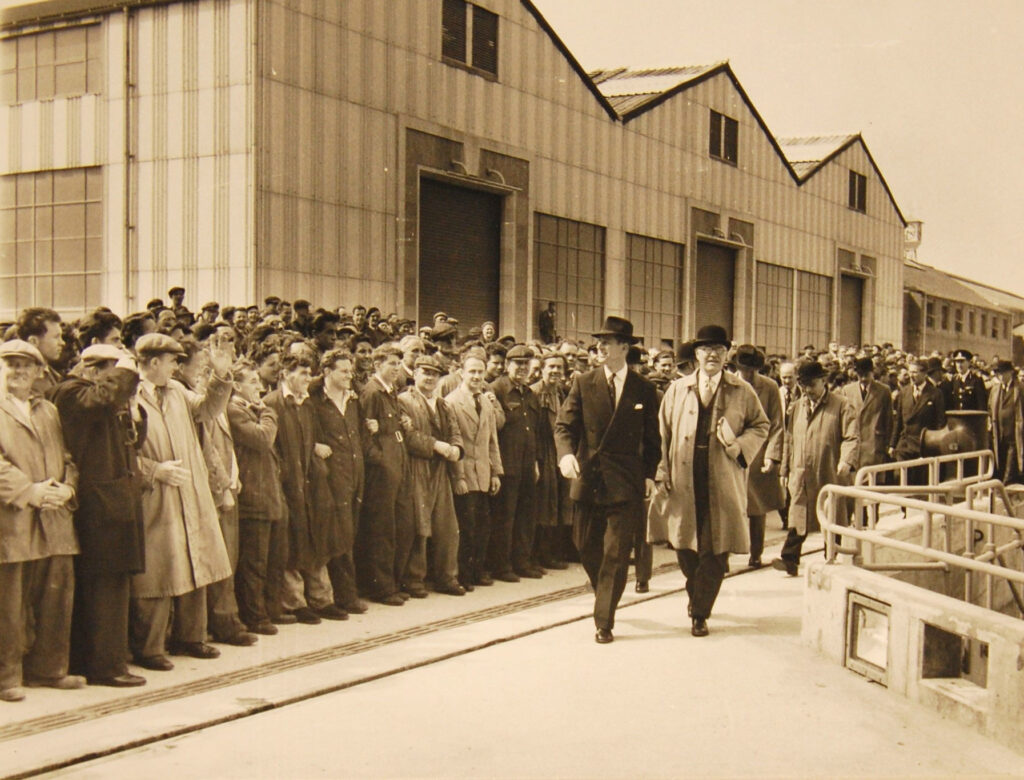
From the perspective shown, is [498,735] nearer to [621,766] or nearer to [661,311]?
[621,766]

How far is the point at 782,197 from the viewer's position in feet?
106

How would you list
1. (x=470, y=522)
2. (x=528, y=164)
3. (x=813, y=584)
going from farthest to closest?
(x=528, y=164) < (x=470, y=522) < (x=813, y=584)

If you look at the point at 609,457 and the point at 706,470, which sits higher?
the point at 609,457

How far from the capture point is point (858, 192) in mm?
37188

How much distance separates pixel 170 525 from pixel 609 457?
2.88 metres

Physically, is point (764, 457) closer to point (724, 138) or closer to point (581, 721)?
point (581, 721)

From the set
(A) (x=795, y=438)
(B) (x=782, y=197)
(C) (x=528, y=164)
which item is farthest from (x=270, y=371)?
(B) (x=782, y=197)

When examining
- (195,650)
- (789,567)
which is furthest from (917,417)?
(195,650)

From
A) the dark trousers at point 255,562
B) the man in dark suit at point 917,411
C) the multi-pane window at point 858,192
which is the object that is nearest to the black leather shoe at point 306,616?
the dark trousers at point 255,562

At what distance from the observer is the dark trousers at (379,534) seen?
8492mm

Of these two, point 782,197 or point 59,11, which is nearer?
point 59,11

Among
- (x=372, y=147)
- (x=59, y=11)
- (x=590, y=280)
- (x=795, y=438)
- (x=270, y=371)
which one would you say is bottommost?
(x=795, y=438)

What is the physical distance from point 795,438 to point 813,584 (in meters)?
3.69

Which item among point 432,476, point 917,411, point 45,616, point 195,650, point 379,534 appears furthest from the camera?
point 917,411
